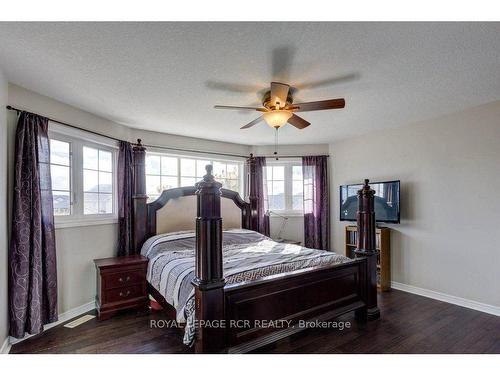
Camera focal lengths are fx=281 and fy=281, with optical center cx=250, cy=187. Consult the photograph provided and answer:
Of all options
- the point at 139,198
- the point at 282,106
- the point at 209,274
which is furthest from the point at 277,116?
the point at 139,198

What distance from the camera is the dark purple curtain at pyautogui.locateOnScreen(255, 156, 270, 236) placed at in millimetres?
4887

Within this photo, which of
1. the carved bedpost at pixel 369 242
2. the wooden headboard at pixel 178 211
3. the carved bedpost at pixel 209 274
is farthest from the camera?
the wooden headboard at pixel 178 211

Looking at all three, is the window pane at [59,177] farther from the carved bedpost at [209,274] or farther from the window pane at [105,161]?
the carved bedpost at [209,274]

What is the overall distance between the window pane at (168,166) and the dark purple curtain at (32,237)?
67.9 inches

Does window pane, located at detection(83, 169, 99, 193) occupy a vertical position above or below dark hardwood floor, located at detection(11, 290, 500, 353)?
above

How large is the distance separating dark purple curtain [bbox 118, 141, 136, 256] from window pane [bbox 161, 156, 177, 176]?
616 mm

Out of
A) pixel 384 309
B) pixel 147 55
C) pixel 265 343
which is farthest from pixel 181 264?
pixel 384 309

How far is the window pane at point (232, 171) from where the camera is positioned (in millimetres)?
5016

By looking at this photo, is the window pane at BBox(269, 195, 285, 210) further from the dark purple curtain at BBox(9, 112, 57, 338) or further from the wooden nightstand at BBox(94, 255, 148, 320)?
the dark purple curtain at BBox(9, 112, 57, 338)

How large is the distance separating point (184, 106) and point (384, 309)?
3.19 m

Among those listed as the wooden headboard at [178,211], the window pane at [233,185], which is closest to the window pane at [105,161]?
the wooden headboard at [178,211]

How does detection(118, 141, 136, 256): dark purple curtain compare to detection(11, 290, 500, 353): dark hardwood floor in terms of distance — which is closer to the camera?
detection(11, 290, 500, 353): dark hardwood floor

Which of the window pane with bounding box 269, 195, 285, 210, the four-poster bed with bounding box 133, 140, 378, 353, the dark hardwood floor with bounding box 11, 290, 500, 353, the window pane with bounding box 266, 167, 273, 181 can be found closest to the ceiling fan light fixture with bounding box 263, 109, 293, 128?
the four-poster bed with bounding box 133, 140, 378, 353

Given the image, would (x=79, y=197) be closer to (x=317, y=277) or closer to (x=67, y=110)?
(x=67, y=110)
